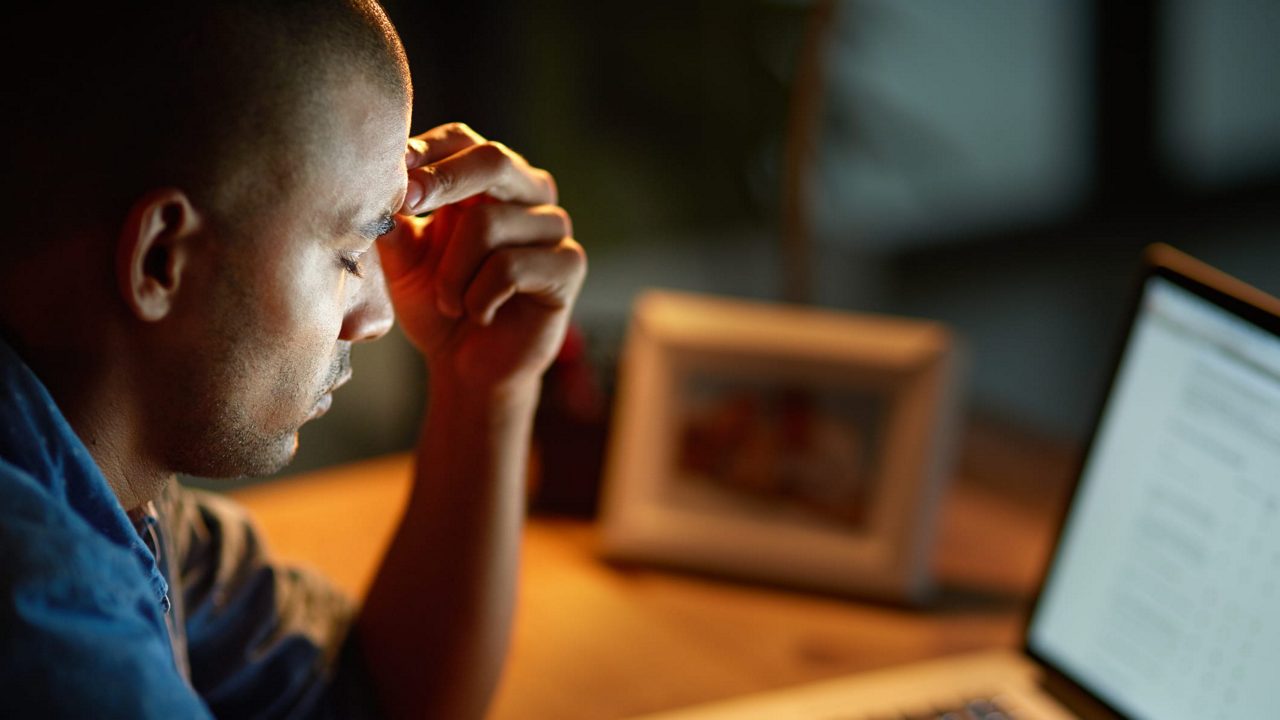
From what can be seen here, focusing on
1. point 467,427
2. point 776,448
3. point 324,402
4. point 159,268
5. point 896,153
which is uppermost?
point 159,268

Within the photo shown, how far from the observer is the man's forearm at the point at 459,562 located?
3.05 ft

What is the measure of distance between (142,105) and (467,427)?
0.42 metres

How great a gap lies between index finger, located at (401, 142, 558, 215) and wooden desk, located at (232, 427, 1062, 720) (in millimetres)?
430

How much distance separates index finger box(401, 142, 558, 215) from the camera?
715mm

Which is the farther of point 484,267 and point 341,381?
point 484,267

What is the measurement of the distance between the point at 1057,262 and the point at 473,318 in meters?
3.09

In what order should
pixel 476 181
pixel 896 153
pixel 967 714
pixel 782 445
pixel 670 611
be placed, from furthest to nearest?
pixel 896 153 < pixel 782 445 < pixel 670 611 < pixel 967 714 < pixel 476 181

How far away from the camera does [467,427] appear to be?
93 centimetres

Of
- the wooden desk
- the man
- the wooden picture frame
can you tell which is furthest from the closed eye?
the wooden picture frame

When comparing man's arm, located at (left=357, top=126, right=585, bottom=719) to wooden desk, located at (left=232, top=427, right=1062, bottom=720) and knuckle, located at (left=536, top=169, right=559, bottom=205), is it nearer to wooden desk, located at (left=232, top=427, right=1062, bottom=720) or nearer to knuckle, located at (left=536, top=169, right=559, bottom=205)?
knuckle, located at (left=536, top=169, right=559, bottom=205)

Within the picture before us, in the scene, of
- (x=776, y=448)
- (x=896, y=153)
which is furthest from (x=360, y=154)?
(x=896, y=153)

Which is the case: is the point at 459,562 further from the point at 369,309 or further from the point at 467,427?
the point at 369,309

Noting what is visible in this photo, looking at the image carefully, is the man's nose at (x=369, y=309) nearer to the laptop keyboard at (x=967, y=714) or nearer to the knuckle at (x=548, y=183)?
the knuckle at (x=548, y=183)

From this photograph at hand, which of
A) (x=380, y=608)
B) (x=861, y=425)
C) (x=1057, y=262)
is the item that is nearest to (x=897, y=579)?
(x=861, y=425)
